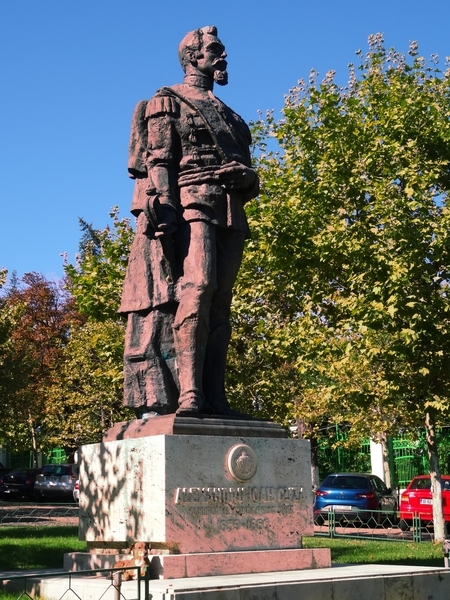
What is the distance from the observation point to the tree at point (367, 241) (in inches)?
691

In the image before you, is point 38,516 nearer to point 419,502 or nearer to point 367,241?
point 419,502

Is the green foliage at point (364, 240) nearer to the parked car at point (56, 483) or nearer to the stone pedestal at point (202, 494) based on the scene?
the stone pedestal at point (202, 494)

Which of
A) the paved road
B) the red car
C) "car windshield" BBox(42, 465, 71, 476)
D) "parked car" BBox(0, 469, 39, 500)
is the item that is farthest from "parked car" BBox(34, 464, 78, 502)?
the red car

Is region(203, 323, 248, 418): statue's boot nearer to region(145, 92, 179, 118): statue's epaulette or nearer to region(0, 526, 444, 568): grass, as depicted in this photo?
region(145, 92, 179, 118): statue's epaulette

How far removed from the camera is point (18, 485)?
1412 inches

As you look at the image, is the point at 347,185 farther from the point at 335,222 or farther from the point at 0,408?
the point at 0,408

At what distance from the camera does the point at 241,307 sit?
23.9m

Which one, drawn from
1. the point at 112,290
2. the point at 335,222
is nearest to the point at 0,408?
the point at 112,290

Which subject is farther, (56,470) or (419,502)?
(56,470)

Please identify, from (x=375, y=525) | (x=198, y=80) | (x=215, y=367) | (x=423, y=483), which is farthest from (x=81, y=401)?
(x=198, y=80)

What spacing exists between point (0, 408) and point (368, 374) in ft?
38.2

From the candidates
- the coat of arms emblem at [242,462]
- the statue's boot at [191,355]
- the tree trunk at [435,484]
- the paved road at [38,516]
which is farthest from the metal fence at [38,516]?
the coat of arms emblem at [242,462]

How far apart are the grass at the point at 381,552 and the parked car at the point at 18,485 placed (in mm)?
20920

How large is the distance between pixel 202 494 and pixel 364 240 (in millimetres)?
11762
